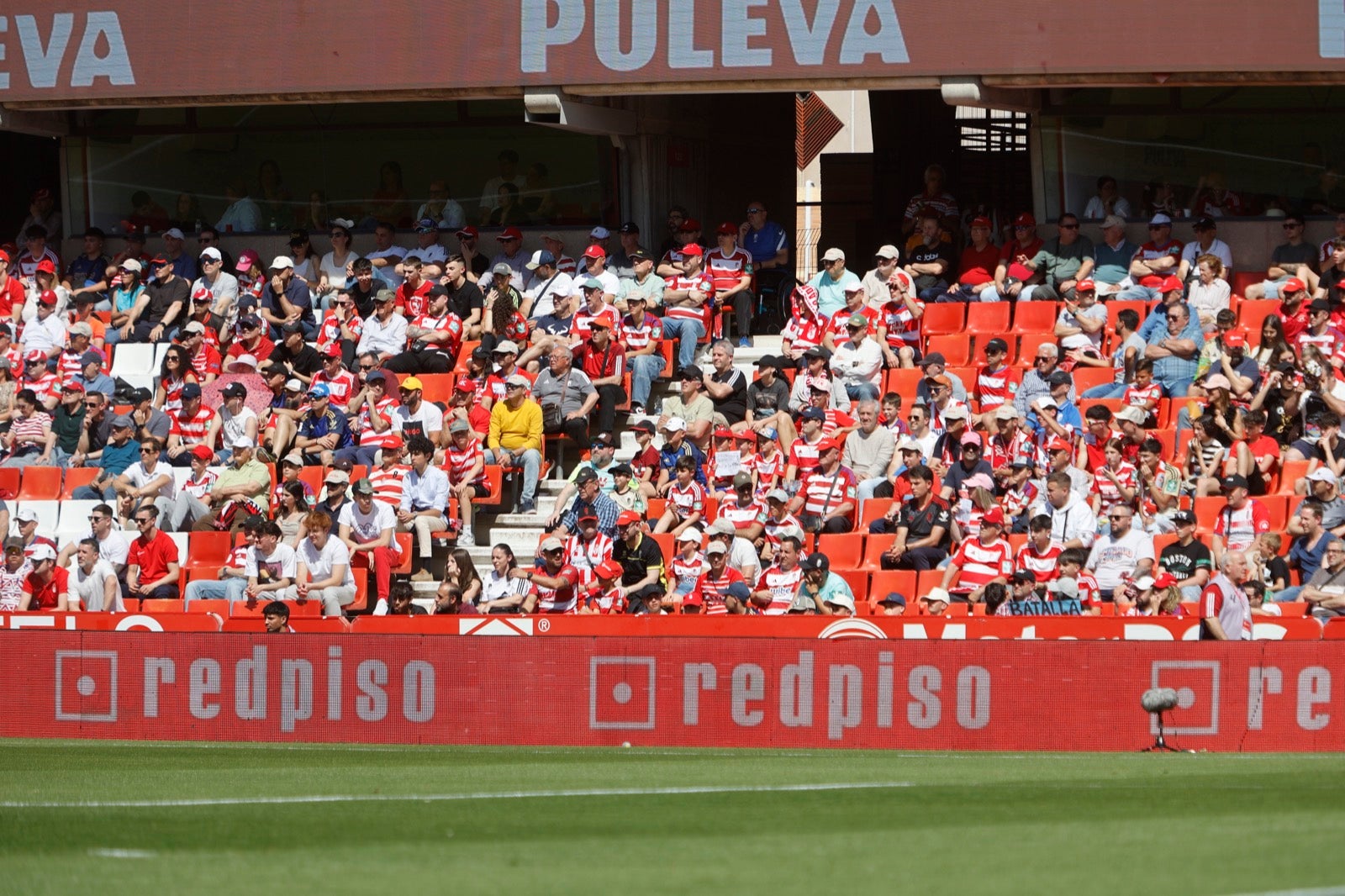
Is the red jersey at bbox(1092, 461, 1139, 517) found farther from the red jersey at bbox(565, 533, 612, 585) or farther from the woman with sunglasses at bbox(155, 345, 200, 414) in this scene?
the woman with sunglasses at bbox(155, 345, 200, 414)

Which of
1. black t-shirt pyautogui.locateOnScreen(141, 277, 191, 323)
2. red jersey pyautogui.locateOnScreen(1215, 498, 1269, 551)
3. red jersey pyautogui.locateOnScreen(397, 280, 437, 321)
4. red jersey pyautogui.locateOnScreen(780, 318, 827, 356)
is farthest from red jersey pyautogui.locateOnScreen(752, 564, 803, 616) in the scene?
black t-shirt pyautogui.locateOnScreen(141, 277, 191, 323)

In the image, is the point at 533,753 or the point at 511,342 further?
the point at 511,342

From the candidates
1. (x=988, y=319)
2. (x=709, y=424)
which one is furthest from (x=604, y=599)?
(x=988, y=319)

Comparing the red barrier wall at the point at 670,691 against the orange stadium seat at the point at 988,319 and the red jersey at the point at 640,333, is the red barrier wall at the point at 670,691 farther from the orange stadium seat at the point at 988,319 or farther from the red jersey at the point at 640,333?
the orange stadium seat at the point at 988,319

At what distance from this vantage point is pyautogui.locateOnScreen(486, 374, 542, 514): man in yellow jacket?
19516 mm

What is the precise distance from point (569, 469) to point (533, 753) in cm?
701

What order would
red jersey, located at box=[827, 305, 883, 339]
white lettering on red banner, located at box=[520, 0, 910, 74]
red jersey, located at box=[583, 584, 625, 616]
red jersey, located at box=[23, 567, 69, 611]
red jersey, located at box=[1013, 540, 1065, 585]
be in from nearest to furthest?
red jersey, located at box=[1013, 540, 1065, 585] < red jersey, located at box=[583, 584, 625, 616] < red jersey, located at box=[23, 567, 69, 611] < red jersey, located at box=[827, 305, 883, 339] < white lettering on red banner, located at box=[520, 0, 910, 74]

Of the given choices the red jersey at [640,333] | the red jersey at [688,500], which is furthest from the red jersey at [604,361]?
the red jersey at [688,500]

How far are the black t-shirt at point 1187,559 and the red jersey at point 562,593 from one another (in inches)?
202

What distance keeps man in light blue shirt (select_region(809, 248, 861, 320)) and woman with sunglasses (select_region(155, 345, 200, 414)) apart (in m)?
7.01

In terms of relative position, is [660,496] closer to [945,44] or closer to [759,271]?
[759,271]

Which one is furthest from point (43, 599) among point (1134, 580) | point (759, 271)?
point (1134, 580)

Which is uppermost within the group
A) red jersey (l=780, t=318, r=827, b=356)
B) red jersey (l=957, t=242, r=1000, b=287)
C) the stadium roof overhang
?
the stadium roof overhang

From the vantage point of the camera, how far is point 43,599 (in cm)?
1862
